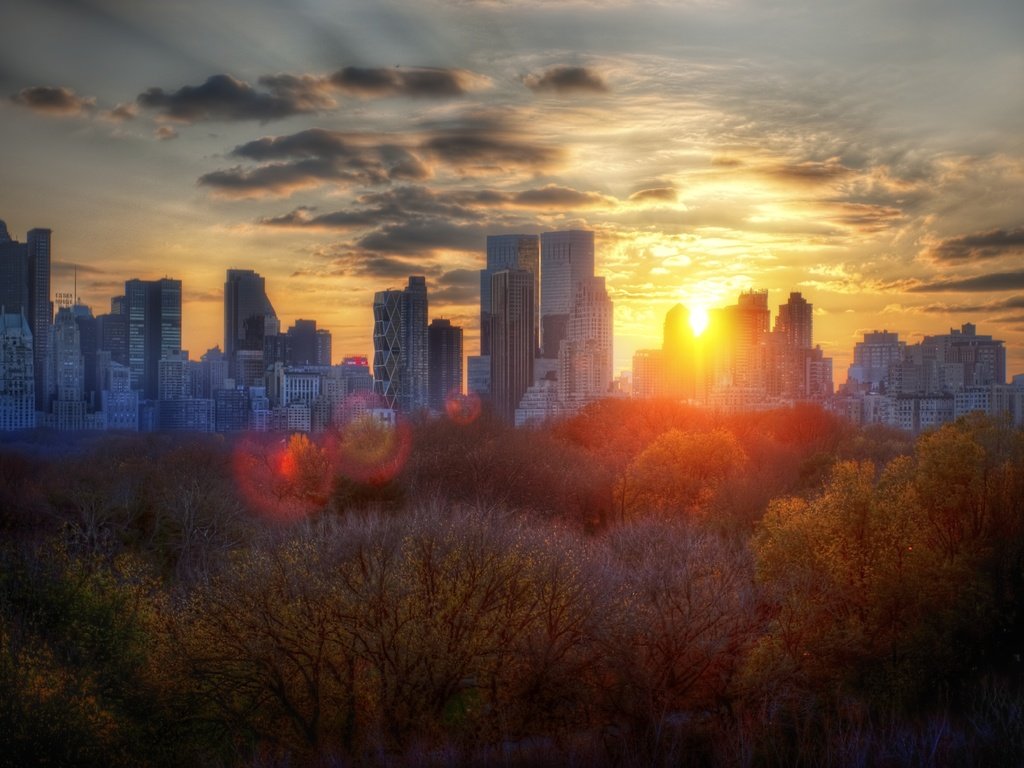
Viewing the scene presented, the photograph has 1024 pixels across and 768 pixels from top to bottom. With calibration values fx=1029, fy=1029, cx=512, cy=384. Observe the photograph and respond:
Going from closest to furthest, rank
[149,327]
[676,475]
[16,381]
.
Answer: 1. [676,475]
2. [16,381]
3. [149,327]

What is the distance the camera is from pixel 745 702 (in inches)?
1063

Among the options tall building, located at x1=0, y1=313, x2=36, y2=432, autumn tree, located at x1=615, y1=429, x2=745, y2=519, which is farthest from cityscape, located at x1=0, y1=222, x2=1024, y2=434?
autumn tree, located at x1=615, y1=429, x2=745, y2=519

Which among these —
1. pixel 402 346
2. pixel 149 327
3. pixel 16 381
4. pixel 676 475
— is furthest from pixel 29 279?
pixel 676 475

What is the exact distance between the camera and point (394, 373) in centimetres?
16250

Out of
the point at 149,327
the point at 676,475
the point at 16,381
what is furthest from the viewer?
the point at 149,327

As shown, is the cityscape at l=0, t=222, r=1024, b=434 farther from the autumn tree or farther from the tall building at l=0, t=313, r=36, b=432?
the autumn tree

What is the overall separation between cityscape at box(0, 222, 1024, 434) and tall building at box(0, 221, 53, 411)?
0.77 ft

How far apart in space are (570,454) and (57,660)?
4493 cm

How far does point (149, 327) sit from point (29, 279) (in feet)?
82.6

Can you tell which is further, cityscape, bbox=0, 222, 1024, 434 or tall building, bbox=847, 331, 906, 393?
tall building, bbox=847, 331, 906, 393

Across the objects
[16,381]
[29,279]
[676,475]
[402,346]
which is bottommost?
[676,475]

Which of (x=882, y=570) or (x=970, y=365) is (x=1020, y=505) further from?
(x=970, y=365)

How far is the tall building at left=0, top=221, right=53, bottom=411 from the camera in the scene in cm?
16488

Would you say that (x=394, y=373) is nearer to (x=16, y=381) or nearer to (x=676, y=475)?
(x=16, y=381)
